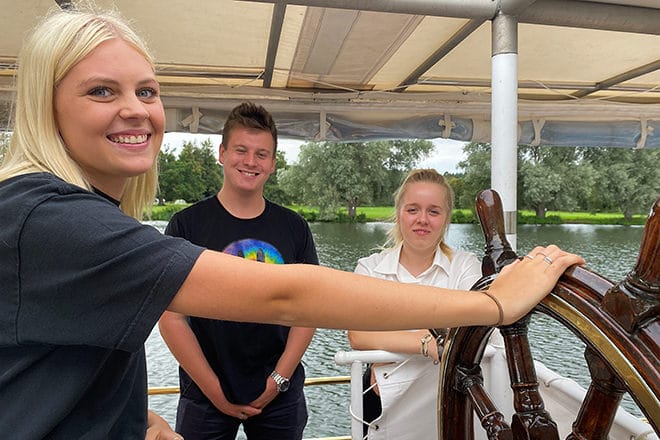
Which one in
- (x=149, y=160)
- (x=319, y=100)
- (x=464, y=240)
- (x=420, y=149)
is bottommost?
(x=464, y=240)

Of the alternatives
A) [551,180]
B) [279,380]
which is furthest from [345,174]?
[279,380]

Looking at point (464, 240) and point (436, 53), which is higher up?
point (436, 53)

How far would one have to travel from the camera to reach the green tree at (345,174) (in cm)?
1535

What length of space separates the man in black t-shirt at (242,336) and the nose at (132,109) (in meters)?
1.08

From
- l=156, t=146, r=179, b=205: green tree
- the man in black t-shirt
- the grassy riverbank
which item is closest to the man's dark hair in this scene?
the man in black t-shirt

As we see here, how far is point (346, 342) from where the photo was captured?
7.68 metres

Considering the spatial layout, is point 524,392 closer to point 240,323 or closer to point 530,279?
point 530,279

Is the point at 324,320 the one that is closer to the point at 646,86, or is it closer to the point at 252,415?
the point at 252,415

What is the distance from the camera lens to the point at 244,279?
65 cm

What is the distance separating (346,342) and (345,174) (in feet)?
28.9

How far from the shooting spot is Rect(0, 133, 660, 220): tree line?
1340 cm

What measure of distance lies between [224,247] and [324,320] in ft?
4.18

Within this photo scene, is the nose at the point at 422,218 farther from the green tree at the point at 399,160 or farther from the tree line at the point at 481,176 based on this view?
the green tree at the point at 399,160

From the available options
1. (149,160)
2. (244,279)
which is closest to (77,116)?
(149,160)
